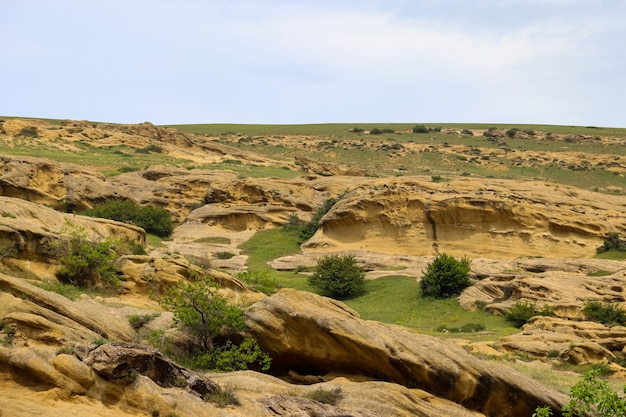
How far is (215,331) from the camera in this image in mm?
15641

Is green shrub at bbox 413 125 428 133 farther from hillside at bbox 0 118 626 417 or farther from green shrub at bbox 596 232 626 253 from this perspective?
green shrub at bbox 596 232 626 253

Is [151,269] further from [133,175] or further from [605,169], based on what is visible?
[605,169]

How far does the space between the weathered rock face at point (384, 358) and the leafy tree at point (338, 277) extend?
68.5 ft

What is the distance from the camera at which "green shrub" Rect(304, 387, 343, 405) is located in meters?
12.8

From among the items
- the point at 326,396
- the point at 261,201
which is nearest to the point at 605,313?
the point at 326,396

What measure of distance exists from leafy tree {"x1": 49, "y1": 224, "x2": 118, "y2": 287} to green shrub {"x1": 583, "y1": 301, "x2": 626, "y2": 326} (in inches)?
749

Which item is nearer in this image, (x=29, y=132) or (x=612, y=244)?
(x=612, y=244)

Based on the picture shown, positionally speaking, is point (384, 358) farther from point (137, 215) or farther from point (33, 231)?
point (137, 215)

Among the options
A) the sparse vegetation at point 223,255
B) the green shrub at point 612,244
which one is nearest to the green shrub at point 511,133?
the green shrub at point 612,244

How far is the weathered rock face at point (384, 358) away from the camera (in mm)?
14961

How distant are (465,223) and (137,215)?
21.5 metres

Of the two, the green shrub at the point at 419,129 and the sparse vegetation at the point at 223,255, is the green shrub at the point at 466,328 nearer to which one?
the sparse vegetation at the point at 223,255

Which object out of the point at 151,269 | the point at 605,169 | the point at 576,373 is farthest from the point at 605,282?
the point at 605,169

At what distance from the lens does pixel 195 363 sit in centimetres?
1462
